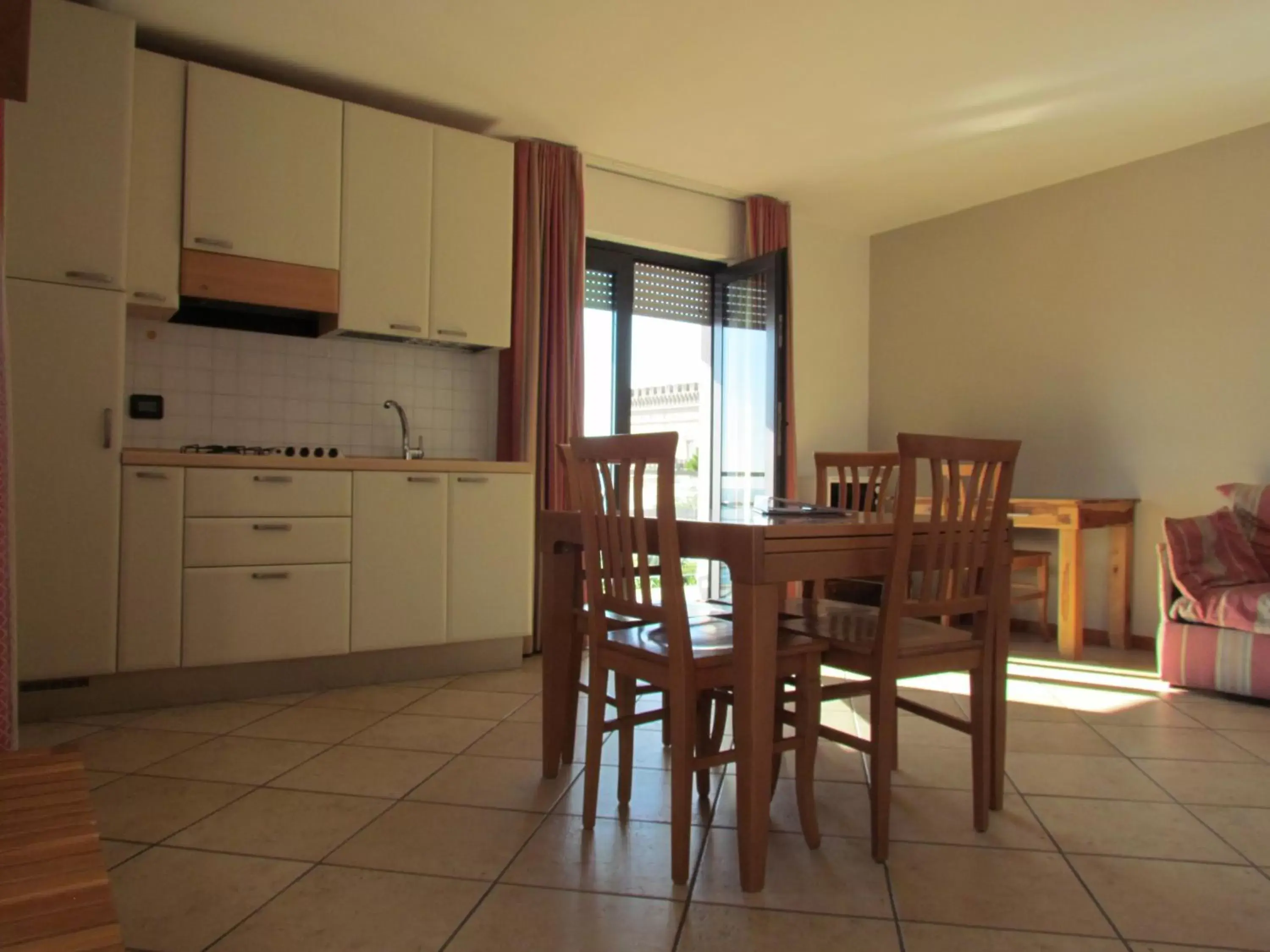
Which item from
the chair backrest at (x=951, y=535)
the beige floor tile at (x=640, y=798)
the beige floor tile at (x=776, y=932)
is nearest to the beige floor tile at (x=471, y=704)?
the beige floor tile at (x=640, y=798)

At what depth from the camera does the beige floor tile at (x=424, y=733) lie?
2631mm

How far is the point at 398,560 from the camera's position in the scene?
3.46m

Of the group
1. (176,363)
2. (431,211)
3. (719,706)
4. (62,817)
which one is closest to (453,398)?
(431,211)

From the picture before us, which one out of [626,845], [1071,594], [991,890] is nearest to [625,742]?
[626,845]

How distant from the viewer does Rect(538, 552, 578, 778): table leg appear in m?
2.33

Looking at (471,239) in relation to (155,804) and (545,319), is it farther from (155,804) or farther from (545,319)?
(155,804)

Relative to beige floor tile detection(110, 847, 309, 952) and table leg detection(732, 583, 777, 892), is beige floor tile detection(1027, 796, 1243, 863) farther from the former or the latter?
beige floor tile detection(110, 847, 309, 952)

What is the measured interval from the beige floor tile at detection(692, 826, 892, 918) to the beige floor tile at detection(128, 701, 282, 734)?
1.79m

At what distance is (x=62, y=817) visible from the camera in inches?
38.8

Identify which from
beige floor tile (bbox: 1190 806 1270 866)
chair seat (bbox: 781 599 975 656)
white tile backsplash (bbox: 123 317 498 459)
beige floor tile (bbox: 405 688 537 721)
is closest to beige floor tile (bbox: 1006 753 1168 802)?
beige floor tile (bbox: 1190 806 1270 866)

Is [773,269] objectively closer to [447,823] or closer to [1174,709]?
[1174,709]

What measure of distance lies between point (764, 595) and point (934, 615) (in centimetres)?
48

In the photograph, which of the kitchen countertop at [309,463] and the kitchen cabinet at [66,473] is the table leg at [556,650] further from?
the kitchen cabinet at [66,473]

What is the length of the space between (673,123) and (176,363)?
2.52 meters
